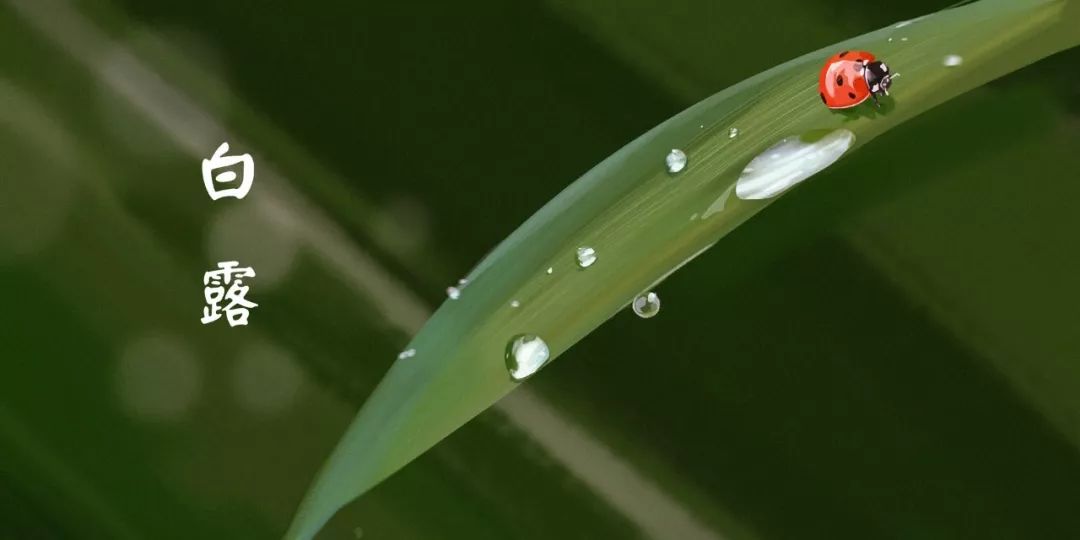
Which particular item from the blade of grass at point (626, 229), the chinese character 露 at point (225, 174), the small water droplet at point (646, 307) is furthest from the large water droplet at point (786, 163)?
the chinese character 露 at point (225, 174)

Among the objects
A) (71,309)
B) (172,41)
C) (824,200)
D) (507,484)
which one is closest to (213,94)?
(172,41)

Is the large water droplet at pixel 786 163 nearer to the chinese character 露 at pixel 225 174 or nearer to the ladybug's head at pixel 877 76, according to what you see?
the ladybug's head at pixel 877 76

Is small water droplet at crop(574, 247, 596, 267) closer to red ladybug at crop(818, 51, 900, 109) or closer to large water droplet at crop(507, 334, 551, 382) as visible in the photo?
large water droplet at crop(507, 334, 551, 382)

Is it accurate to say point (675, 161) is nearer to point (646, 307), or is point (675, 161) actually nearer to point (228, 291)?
point (646, 307)

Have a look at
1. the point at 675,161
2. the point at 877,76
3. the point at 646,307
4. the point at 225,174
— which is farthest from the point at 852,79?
A: the point at 225,174

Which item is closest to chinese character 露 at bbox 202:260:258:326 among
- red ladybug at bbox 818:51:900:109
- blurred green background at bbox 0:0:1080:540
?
blurred green background at bbox 0:0:1080:540
